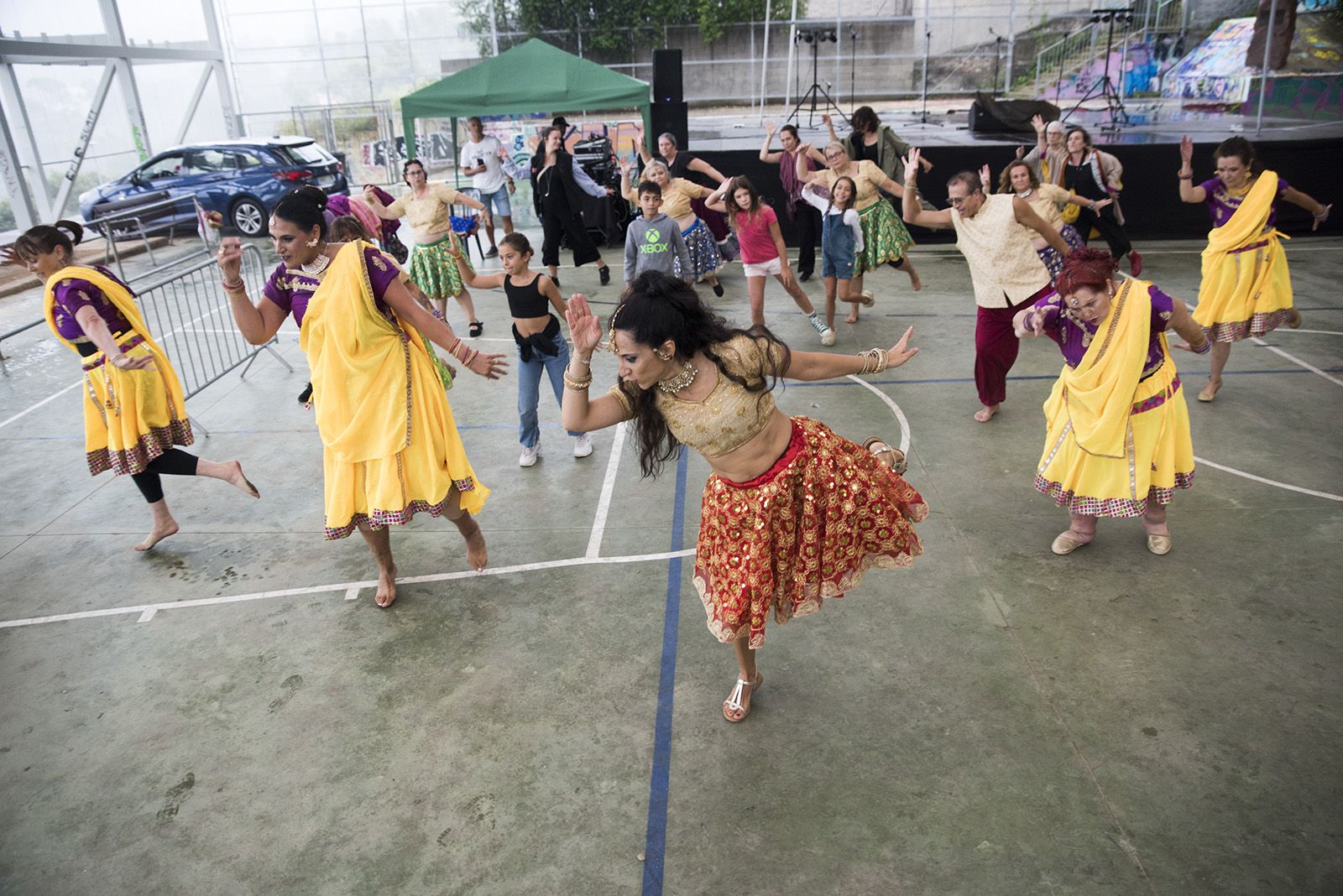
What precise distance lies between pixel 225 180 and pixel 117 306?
1206cm

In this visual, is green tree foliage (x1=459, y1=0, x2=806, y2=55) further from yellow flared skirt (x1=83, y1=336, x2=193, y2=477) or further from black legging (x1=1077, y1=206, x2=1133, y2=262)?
yellow flared skirt (x1=83, y1=336, x2=193, y2=477)

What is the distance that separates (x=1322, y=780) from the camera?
298 cm

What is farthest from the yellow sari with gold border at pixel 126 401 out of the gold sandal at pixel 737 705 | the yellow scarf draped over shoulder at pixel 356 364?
the gold sandal at pixel 737 705

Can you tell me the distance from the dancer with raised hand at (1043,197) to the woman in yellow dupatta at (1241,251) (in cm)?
80

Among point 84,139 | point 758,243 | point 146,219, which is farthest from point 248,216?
point 758,243

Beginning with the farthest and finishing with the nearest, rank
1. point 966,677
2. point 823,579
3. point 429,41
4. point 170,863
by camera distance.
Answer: point 429,41 < point 966,677 < point 823,579 < point 170,863

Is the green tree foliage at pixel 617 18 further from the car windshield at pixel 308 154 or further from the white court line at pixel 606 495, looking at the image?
the white court line at pixel 606 495

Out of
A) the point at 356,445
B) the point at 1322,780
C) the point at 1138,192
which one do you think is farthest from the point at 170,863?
the point at 1138,192

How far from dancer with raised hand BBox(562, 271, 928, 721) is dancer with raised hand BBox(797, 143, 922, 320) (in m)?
4.92

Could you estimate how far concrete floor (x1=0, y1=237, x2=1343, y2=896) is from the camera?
286 cm

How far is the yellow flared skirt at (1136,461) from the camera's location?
4.04 metres

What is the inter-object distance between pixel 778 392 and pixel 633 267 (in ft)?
5.53

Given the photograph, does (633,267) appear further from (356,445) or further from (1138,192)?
(1138,192)

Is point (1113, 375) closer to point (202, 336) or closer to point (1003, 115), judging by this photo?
point (202, 336)
